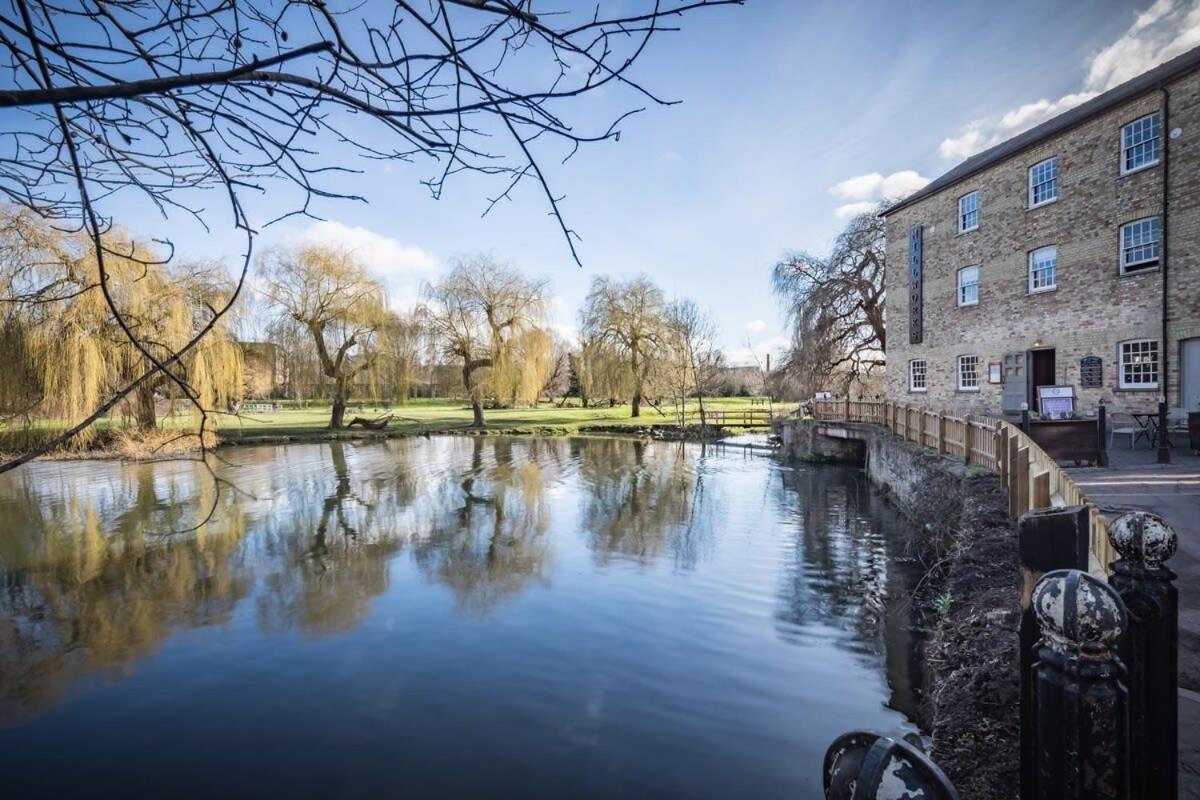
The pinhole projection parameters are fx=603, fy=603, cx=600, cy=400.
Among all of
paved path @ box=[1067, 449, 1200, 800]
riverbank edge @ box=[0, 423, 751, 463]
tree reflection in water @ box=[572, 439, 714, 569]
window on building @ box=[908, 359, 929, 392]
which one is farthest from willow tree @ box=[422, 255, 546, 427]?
paved path @ box=[1067, 449, 1200, 800]

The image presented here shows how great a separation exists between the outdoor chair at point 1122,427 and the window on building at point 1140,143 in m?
6.18

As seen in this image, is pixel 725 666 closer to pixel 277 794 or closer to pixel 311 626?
pixel 277 794

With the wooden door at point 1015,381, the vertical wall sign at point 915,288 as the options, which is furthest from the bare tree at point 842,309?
the wooden door at point 1015,381

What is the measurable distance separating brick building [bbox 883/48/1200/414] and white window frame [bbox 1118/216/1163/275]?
3cm

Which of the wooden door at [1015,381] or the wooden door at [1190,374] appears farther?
the wooden door at [1015,381]

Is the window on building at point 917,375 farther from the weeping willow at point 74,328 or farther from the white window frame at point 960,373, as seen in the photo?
the weeping willow at point 74,328

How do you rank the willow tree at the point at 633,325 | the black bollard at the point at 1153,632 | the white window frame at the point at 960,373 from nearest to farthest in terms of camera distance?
the black bollard at the point at 1153,632, the white window frame at the point at 960,373, the willow tree at the point at 633,325

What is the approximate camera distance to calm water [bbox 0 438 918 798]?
192 inches

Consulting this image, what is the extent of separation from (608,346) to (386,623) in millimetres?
33391

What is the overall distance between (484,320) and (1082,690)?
36228 millimetres

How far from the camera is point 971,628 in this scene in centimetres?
499

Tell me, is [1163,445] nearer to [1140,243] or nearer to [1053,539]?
[1140,243]

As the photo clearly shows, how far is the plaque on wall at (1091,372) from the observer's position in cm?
1581

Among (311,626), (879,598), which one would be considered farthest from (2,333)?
(879,598)
